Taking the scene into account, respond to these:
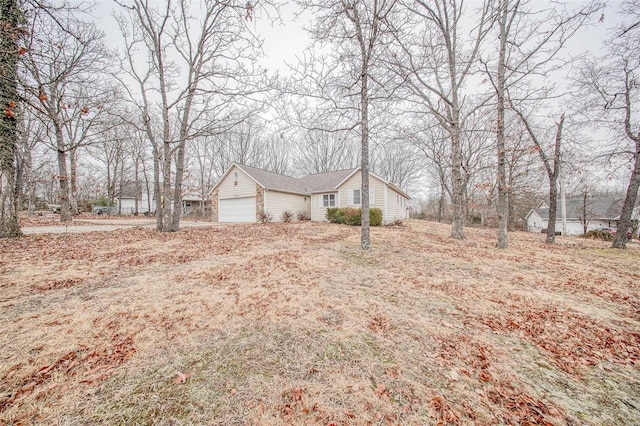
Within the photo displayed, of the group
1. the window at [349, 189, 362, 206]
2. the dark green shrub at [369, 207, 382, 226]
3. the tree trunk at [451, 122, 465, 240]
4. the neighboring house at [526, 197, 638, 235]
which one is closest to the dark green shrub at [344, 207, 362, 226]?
the dark green shrub at [369, 207, 382, 226]

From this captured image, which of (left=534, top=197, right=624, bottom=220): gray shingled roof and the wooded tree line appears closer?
the wooded tree line

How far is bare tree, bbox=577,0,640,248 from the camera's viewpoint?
28.9 ft

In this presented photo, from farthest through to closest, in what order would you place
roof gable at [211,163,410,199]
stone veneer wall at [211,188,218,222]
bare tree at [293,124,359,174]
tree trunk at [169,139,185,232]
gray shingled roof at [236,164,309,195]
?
1. bare tree at [293,124,359,174]
2. stone veneer wall at [211,188,218,222]
3. gray shingled roof at [236,164,309,195]
4. roof gable at [211,163,410,199]
5. tree trunk at [169,139,185,232]

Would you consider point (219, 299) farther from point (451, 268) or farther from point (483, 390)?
point (451, 268)

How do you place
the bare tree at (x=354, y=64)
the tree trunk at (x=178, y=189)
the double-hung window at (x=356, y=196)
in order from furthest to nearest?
the double-hung window at (x=356, y=196)
the tree trunk at (x=178, y=189)
the bare tree at (x=354, y=64)

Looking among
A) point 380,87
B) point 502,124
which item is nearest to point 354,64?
point 380,87

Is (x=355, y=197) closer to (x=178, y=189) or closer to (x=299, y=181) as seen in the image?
(x=299, y=181)

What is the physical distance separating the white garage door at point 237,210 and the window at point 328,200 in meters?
5.42

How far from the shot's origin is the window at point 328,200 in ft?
59.0

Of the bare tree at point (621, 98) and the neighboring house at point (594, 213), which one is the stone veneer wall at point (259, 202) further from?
the neighboring house at point (594, 213)

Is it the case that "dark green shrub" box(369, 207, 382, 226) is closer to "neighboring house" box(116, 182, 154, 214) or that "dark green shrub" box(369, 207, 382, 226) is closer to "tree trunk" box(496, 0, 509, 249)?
"tree trunk" box(496, 0, 509, 249)

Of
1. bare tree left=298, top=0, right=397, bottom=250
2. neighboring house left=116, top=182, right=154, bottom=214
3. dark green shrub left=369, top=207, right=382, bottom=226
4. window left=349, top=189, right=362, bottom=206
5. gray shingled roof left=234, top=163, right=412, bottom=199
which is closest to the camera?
bare tree left=298, top=0, right=397, bottom=250

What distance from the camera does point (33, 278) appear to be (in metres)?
4.16

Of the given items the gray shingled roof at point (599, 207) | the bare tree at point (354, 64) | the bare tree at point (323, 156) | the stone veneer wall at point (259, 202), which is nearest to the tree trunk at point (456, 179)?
the bare tree at point (354, 64)
